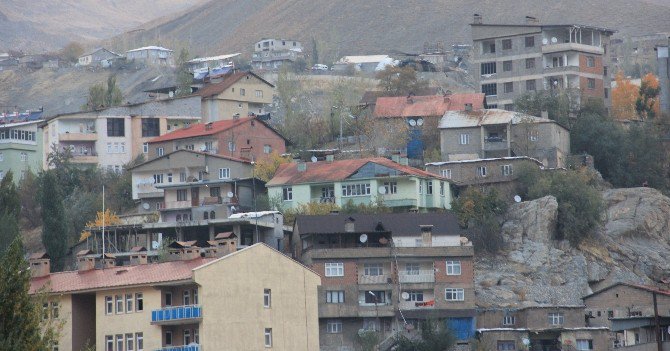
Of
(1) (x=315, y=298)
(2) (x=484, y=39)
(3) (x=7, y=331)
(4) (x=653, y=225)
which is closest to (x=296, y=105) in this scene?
(2) (x=484, y=39)

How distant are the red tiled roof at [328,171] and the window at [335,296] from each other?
36.5ft

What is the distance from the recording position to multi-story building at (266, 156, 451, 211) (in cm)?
8712

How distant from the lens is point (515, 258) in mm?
82750

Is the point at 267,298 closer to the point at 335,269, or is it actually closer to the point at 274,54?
the point at 335,269

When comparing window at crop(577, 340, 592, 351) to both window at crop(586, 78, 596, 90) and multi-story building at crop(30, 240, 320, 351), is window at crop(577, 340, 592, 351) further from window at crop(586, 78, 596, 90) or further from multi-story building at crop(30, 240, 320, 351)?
window at crop(586, 78, 596, 90)

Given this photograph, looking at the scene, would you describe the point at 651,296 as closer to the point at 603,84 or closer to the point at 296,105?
the point at 603,84

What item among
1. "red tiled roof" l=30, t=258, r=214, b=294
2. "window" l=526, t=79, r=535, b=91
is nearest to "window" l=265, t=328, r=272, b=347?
"red tiled roof" l=30, t=258, r=214, b=294

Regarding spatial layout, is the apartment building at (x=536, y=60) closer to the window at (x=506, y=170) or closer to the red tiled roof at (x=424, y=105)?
the red tiled roof at (x=424, y=105)

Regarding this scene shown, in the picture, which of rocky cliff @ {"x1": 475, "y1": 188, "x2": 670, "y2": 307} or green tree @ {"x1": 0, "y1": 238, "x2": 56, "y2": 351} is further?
rocky cliff @ {"x1": 475, "y1": 188, "x2": 670, "y2": 307}

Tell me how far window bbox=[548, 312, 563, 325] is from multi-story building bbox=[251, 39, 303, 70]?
257 feet

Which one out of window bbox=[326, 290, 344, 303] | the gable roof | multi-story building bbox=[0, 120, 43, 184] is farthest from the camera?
multi-story building bbox=[0, 120, 43, 184]

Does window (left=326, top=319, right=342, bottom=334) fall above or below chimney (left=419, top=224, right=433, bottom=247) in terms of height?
below

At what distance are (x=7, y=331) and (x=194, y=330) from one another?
25.0 meters

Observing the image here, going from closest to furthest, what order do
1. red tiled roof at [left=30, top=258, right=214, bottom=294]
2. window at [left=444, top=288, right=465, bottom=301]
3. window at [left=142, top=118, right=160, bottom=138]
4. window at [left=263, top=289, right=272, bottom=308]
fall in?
red tiled roof at [left=30, top=258, right=214, bottom=294] < window at [left=263, top=289, right=272, bottom=308] < window at [left=444, top=288, right=465, bottom=301] < window at [left=142, top=118, right=160, bottom=138]
